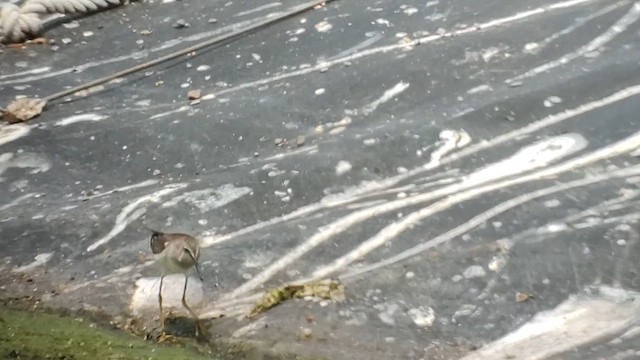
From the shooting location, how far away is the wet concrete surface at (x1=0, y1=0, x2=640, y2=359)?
1.74m

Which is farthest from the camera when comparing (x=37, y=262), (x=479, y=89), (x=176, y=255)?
(x=479, y=89)

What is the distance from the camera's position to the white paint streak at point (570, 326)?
1607 mm

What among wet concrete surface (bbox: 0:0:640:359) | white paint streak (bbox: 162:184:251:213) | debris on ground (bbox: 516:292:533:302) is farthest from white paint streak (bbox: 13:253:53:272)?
debris on ground (bbox: 516:292:533:302)

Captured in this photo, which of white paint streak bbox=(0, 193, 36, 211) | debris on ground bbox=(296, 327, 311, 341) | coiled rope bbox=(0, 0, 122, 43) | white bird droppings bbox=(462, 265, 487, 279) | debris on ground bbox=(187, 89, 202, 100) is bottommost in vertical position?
white bird droppings bbox=(462, 265, 487, 279)

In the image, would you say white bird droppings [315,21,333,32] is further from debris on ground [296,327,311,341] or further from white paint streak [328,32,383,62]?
debris on ground [296,327,311,341]

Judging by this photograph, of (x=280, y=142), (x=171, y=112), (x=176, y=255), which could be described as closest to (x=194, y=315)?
(x=176, y=255)

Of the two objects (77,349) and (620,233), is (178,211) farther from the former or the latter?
(620,233)

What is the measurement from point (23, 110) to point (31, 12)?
2.26ft

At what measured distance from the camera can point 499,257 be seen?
6.06ft

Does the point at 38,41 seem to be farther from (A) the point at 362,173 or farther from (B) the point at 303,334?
(B) the point at 303,334

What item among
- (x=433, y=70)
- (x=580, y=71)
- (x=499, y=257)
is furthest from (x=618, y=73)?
(x=499, y=257)

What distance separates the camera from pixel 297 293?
1803 mm

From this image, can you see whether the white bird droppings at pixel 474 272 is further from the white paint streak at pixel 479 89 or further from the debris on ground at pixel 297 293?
the white paint streak at pixel 479 89

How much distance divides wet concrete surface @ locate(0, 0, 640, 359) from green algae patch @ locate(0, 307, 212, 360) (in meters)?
0.07
